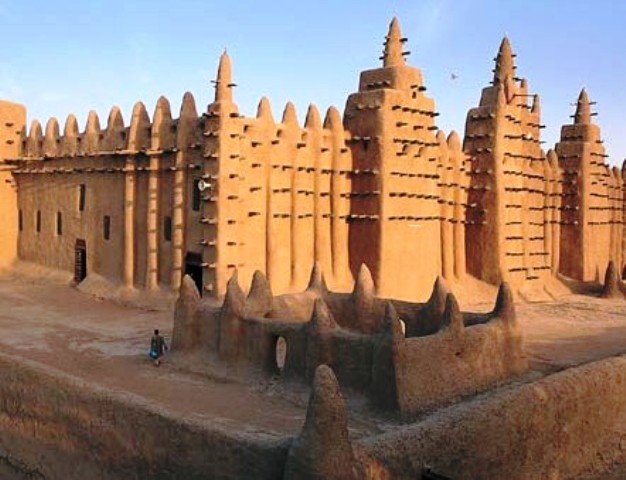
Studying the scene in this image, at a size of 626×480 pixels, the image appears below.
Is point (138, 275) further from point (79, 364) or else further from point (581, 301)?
point (581, 301)

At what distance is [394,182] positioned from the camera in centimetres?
2656

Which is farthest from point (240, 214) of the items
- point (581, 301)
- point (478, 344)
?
point (581, 301)

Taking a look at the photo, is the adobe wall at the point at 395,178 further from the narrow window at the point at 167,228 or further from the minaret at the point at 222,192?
the narrow window at the point at 167,228

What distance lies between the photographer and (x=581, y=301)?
104ft

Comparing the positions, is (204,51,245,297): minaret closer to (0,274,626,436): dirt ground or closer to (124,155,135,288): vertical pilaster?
(0,274,626,436): dirt ground

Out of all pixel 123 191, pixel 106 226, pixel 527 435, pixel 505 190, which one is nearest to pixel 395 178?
pixel 505 190

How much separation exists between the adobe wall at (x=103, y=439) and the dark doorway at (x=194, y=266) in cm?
1195

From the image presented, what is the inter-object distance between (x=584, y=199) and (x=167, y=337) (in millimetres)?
24503

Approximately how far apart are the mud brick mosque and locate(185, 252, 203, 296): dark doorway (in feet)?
0.17

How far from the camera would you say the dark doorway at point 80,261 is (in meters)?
29.3

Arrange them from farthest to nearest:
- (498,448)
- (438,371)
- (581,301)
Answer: (581,301) → (438,371) → (498,448)

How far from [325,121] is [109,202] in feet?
29.8

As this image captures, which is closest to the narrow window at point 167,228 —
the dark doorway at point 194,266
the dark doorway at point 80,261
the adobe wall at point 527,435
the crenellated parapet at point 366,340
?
the dark doorway at point 194,266

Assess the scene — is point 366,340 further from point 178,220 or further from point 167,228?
point 167,228
